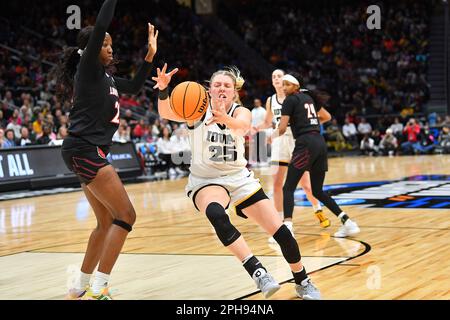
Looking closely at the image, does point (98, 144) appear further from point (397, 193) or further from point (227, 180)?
point (397, 193)

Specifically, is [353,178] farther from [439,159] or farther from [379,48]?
[379,48]

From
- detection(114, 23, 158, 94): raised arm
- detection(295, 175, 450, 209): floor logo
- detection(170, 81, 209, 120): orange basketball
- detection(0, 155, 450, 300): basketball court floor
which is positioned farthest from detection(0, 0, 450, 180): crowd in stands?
detection(170, 81, 209, 120): orange basketball

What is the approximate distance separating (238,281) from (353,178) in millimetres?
9706

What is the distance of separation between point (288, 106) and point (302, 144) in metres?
0.44

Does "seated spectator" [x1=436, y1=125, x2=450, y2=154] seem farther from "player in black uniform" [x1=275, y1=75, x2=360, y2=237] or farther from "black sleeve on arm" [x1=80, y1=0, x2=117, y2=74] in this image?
"black sleeve on arm" [x1=80, y1=0, x2=117, y2=74]

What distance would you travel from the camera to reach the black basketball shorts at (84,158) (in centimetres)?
483

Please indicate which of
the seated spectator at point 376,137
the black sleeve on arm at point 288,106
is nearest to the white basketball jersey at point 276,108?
the black sleeve on arm at point 288,106

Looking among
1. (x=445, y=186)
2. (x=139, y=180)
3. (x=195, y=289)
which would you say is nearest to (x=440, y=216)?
(x=445, y=186)

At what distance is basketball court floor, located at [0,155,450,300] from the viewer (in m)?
5.30

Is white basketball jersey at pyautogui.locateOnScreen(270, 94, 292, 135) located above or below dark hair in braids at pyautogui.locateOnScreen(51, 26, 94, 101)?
below

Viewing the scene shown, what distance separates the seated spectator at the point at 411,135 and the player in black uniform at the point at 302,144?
642 inches

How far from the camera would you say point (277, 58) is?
30188 mm

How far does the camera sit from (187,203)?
1173 cm

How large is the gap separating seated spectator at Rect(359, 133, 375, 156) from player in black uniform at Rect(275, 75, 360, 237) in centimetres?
1659
